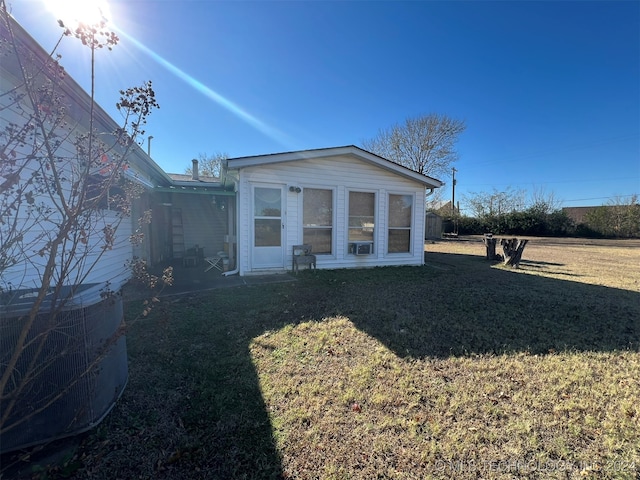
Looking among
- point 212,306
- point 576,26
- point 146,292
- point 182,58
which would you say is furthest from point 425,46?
point 146,292

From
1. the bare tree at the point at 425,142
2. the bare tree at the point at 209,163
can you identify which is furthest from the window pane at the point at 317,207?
the bare tree at the point at 209,163

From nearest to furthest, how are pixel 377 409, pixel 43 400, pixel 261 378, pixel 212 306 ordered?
1. pixel 43 400
2. pixel 377 409
3. pixel 261 378
4. pixel 212 306

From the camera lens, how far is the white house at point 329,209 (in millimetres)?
6742

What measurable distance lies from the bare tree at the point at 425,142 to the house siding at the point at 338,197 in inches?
668

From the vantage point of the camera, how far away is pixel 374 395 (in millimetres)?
2324

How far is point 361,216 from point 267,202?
2.72 m

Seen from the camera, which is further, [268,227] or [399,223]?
[399,223]

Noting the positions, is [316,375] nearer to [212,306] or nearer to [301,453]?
[301,453]

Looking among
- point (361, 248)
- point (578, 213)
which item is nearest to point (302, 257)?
point (361, 248)

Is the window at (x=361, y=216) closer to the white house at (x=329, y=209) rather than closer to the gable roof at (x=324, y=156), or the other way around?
the white house at (x=329, y=209)

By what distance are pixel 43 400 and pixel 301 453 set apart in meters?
1.62

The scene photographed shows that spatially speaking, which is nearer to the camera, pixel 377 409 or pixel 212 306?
pixel 377 409

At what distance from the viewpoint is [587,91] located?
44.5 feet

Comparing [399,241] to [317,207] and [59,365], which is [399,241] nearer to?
[317,207]
